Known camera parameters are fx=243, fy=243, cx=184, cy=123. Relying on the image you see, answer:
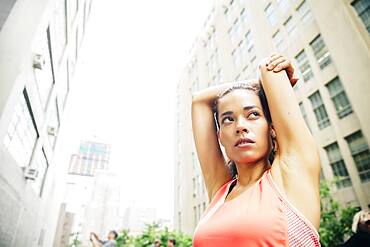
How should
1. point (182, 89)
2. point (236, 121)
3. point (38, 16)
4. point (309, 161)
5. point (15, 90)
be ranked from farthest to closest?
point (182, 89) → point (38, 16) → point (15, 90) → point (236, 121) → point (309, 161)

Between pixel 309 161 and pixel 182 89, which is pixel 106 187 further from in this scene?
pixel 309 161

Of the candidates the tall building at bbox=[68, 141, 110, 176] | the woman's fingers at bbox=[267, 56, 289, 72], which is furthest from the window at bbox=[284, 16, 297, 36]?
the tall building at bbox=[68, 141, 110, 176]

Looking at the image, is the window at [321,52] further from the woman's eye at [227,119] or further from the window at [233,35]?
the woman's eye at [227,119]

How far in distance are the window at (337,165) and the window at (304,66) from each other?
4568mm

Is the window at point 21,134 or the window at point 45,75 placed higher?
the window at point 45,75

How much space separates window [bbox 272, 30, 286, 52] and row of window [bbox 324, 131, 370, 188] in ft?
26.5

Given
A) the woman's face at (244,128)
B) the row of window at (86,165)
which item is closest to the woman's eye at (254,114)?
the woman's face at (244,128)

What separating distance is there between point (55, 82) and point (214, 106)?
10.4 m

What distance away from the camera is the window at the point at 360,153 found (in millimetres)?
11328

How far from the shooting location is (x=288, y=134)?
105cm

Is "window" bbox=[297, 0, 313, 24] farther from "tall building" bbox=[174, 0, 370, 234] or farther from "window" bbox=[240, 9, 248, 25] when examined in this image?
"window" bbox=[240, 9, 248, 25]

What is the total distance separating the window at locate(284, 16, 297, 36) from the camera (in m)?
16.9

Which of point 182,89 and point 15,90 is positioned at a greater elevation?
point 182,89

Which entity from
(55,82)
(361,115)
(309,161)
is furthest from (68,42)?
(361,115)
